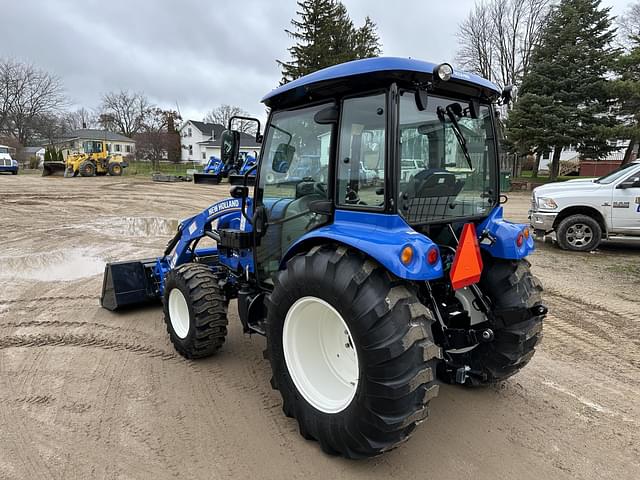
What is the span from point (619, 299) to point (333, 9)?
3024 cm

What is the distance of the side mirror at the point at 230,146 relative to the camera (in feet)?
10.6

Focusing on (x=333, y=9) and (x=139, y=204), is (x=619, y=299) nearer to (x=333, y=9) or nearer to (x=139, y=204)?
(x=139, y=204)

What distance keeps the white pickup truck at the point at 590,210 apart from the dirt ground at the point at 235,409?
3.12 metres

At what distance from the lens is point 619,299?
5754 millimetres

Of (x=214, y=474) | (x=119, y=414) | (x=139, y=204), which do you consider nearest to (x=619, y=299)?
(x=214, y=474)

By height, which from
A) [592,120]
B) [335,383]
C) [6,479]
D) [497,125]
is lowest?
[6,479]

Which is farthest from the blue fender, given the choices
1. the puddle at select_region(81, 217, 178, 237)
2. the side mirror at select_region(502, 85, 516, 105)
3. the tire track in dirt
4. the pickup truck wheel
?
the puddle at select_region(81, 217, 178, 237)

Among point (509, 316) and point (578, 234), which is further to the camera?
point (578, 234)

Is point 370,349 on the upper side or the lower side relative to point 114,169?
lower

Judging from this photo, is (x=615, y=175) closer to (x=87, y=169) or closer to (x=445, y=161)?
(x=445, y=161)

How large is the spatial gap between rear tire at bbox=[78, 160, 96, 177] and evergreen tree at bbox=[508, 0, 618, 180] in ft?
87.3

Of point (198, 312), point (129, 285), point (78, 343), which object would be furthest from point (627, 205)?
point (78, 343)

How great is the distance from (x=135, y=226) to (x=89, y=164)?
853 inches

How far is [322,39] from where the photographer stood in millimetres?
29812
